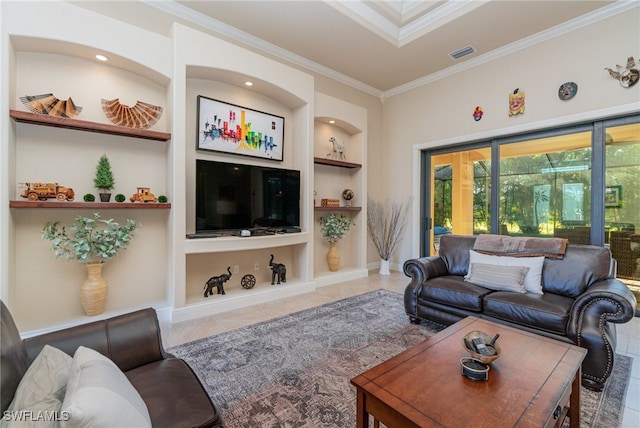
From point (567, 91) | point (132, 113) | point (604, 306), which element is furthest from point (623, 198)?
point (132, 113)

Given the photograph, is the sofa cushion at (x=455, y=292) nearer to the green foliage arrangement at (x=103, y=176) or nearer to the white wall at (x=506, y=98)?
the white wall at (x=506, y=98)

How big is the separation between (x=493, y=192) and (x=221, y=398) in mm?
4491

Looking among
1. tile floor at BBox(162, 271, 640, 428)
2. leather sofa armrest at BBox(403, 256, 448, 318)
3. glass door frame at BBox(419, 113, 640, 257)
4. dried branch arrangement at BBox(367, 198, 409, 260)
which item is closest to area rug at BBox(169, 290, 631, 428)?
tile floor at BBox(162, 271, 640, 428)

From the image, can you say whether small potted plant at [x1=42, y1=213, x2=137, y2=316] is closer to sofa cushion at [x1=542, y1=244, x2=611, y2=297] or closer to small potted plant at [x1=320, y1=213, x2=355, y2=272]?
small potted plant at [x1=320, y1=213, x2=355, y2=272]

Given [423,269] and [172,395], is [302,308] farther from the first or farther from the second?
[172,395]

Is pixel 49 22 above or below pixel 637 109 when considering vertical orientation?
above

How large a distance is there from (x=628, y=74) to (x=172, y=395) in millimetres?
5020

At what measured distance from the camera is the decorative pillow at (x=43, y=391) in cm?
74

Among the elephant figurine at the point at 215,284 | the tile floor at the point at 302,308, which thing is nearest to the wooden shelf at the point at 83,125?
the elephant figurine at the point at 215,284

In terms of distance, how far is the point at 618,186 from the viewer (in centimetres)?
332

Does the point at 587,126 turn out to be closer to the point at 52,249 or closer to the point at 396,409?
the point at 396,409

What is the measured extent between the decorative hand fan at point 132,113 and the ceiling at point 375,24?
94 centimetres

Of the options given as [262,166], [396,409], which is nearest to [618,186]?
[396,409]

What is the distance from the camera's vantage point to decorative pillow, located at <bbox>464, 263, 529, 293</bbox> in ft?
8.36
